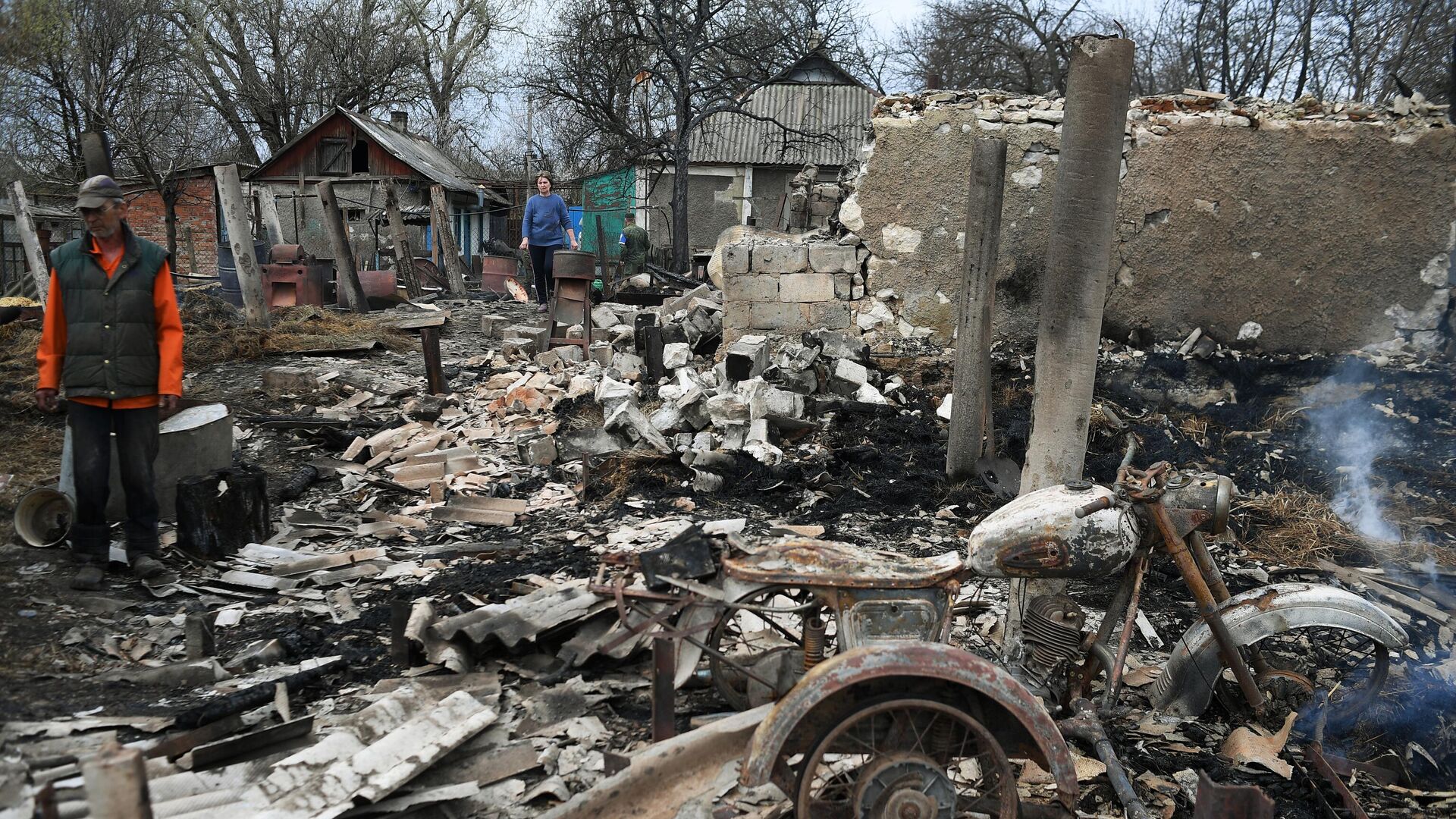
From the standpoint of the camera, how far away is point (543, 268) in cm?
1532

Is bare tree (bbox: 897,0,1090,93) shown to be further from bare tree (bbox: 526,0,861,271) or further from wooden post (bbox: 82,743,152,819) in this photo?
wooden post (bbox: 82,743,152,819)

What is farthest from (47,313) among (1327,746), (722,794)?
(1327,746)

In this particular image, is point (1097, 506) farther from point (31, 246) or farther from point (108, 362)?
point (31, 246)

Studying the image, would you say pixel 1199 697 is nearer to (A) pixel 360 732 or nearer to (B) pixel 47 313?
(A) pixel 360 732

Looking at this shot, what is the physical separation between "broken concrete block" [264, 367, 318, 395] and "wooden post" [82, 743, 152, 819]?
7.97 metres

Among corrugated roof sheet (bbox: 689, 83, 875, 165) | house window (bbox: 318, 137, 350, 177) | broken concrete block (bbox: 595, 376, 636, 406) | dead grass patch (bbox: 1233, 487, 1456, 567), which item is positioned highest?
corrugated roof sheet (bbox: 689, 83, 875, 165)

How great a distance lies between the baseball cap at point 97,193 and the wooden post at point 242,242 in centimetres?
694

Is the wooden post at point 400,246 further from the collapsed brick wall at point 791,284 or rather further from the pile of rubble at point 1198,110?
the pile of rubble at point 1198,110

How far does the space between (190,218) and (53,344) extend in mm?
27734

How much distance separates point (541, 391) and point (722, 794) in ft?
23.8

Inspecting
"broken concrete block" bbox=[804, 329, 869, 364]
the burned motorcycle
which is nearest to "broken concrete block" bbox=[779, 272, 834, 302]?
"broken concrete block" bbox=[804, 329, 869, 364]

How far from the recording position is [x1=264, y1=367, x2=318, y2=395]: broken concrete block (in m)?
9.70

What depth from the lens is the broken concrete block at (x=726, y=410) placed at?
8.48 meters

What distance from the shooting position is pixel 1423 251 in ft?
31.4
